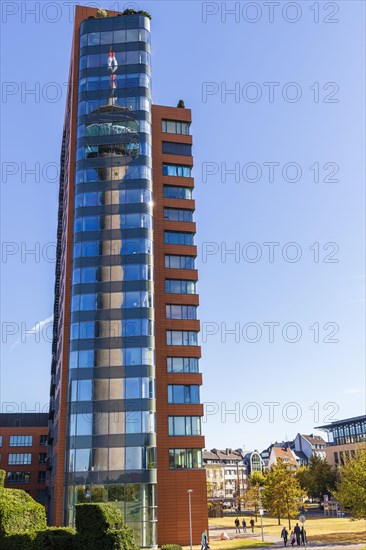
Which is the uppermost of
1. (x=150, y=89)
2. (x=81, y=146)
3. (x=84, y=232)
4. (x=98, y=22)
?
(x=98, y=22)

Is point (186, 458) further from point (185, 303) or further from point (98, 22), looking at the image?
point (98, 22)

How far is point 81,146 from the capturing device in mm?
65625

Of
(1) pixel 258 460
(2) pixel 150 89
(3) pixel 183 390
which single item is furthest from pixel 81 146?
(1) pixel 258 460

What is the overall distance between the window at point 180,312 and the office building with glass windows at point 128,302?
129 mm

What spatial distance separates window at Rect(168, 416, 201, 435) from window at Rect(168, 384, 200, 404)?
69.5 inches

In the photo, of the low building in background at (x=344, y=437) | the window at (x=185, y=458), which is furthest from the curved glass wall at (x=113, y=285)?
the low building in background at (x=344, y=437)

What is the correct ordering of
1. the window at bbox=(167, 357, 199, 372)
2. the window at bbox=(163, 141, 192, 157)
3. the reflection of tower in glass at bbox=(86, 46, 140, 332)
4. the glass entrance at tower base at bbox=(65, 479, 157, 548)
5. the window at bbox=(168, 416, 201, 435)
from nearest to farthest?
the glass entrance at tower base at bbox=(65, 479, 157, 548) < the window at bbox=(168, 416, 201, 435) < the reflection of tower in glass at bbox=(86, 46, 140, 332) < the window at bbox=(167, 357, 199, 372) < the window at bbox=(163, 141, 192, 157)

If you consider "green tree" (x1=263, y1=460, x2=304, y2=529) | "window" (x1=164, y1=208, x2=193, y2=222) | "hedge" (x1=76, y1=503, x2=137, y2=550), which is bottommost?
"green tree" (x1=263, y1=460, x2=304, y2=529)

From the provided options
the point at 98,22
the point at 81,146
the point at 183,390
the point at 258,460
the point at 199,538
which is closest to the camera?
the point at 199,538

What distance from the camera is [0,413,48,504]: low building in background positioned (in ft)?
352

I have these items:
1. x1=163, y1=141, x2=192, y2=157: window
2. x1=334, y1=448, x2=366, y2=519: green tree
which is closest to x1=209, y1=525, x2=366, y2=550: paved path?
x1=334, y1=448, x2=366, y2=519: green tree

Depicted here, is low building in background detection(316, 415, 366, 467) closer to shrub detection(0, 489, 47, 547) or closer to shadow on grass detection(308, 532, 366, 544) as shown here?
shadow on grass detection(308, 532, 366, 544)

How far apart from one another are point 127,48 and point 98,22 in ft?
19.2

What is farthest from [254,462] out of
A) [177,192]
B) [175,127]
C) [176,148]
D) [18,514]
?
[18,514]
